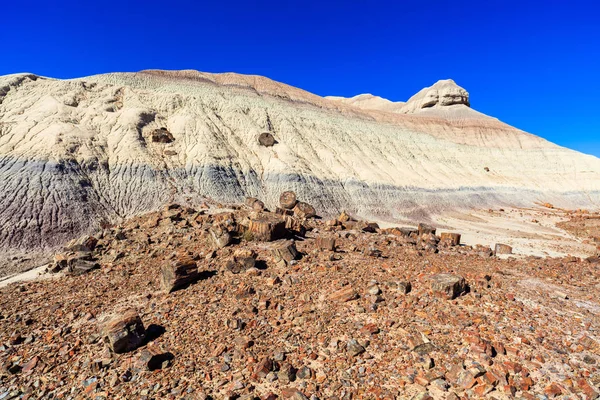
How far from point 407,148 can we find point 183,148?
88.8ft

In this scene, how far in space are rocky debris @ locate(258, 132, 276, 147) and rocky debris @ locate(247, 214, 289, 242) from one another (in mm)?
19339

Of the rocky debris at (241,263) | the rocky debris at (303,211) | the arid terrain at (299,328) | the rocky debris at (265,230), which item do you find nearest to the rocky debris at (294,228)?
the rocky debris at (265,230)

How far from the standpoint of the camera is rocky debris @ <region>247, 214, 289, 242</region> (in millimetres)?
10500

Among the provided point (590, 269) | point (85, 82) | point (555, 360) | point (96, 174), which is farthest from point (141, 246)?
point (85, 82)

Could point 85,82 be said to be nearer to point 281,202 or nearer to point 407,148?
point 281,202

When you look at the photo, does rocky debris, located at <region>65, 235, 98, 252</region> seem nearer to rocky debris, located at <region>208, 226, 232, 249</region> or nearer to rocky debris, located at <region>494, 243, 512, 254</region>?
rocky debris, located at <region>208, 226, 232, 249</region>

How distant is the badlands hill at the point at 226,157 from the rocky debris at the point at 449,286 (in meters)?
17.5

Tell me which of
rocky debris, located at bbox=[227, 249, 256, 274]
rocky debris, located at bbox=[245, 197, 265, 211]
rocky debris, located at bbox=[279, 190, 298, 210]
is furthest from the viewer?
rocky debris, located at bbox=[279, 190, 298, 210]

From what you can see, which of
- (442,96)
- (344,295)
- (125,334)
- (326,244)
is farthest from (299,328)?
(442,96)

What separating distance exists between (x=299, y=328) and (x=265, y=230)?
5.03m

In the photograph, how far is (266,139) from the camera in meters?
29.4

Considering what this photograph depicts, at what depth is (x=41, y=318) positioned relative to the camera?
6.90 meters

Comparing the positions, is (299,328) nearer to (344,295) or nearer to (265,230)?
(344,295)

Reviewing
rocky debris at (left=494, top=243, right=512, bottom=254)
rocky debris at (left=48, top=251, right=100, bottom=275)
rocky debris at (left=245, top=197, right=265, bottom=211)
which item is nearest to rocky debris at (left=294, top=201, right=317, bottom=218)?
rocky debris at (left=245, top=197, right=265, bottom=211)
